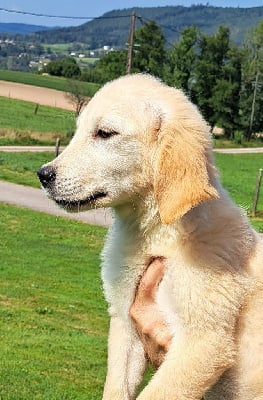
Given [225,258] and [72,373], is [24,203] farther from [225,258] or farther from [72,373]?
[225,258]

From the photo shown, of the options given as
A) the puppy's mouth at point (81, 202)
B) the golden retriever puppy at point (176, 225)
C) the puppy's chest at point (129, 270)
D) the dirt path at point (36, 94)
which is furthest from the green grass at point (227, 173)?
the dirt path at point (36, 94)

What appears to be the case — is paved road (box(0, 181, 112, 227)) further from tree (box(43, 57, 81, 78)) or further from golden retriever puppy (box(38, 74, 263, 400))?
tree (box(43, 57, 81, 78))

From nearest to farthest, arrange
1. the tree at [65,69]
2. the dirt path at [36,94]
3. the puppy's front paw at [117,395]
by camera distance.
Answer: the puppy's front paw at [117,395]
the dirt path at [36,94]
the tree at [65,69]

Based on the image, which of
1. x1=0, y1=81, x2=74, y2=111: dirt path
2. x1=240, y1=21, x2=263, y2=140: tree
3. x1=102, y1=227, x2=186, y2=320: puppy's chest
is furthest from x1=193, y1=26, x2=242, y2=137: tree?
x1=102, y1=227, x2=186, y2=320: puppy's chest

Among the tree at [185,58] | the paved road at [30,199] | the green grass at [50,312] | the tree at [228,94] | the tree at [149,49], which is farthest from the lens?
the tree at [228,94]

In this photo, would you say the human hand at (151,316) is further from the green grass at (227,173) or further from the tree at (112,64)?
the tree at (112,64)

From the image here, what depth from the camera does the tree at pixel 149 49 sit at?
6344 cm

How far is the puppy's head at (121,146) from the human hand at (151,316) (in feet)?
1.18

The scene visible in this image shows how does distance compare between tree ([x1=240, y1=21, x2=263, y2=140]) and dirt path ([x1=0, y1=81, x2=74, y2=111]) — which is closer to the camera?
tree ([x1=240, y1=21, x2=263, y2=140])

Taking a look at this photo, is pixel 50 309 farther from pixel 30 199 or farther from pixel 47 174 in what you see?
pixel 30 199

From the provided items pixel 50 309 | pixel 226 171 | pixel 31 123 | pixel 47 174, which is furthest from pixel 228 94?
pixel 47 174

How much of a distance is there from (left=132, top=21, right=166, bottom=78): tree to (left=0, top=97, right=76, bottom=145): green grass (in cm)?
716

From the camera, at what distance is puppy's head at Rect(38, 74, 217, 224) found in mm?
3672

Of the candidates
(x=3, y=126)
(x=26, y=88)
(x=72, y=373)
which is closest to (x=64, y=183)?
(x=72, y=373)
